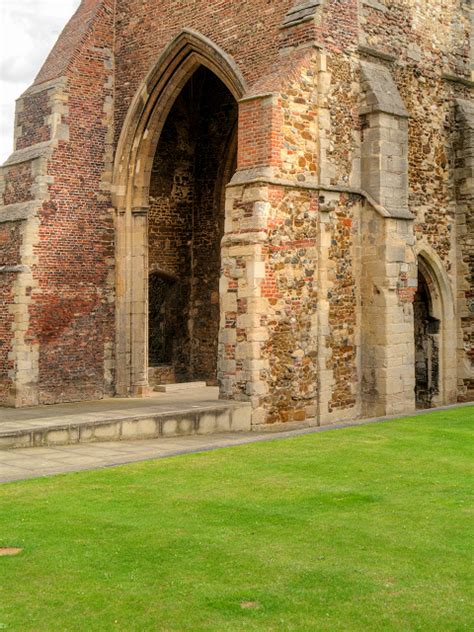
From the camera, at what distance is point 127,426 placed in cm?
1117

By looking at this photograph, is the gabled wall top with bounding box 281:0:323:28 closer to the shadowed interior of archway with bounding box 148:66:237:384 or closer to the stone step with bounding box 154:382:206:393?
the shadowed interior of archway with bounding box 148:66:237:384

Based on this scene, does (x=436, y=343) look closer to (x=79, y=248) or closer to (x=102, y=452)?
(x=79, y=248)

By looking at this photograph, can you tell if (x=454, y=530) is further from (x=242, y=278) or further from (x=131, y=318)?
(x=131, y=318)

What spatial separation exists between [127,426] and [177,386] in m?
6.75

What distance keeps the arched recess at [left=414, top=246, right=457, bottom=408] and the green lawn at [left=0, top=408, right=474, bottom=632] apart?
7.14m

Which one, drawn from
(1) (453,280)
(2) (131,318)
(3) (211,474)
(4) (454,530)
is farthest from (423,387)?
(4) (454,530)

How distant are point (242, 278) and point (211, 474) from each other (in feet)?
15.0

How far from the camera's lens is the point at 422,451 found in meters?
9.55

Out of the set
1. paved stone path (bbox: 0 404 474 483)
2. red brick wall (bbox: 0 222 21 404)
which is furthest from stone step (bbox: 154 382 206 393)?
paved stone path (bbox: 0 404 474 483)

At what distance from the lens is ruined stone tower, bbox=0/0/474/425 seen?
12.7 metres

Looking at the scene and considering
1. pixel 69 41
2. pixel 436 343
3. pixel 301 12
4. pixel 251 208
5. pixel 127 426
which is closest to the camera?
pixel 127 426

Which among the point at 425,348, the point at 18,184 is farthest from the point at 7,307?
the point at 425,348

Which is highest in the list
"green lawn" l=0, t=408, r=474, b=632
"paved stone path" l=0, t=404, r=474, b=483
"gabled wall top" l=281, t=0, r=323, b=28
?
"gabled wall top" l=281, t=0, r=323, b=28

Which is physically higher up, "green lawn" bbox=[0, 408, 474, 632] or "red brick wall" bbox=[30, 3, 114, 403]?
"red brick wall" bbox=[30, 3, 114, 403]
